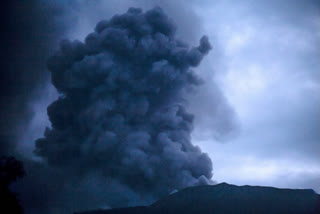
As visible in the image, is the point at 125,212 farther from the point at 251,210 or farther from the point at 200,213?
the point at 251,210

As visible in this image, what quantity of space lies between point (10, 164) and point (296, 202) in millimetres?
34866

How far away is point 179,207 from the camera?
4353 centimetres

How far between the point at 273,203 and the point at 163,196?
14.8m

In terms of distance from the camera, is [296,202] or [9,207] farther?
[296,202]

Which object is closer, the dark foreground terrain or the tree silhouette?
the tree silhouette

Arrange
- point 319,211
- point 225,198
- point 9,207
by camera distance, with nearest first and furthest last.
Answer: point 9,207, point 319,211, point 225,198

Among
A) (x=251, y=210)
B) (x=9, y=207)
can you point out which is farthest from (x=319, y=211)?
(x=9, y=207)

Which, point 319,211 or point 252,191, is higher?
point 252,191

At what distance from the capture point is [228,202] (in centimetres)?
4325

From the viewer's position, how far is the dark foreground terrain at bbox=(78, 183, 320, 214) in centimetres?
4134

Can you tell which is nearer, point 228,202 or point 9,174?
point 9,174

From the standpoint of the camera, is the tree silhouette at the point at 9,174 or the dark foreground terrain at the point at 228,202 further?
the dark foreground terrain at the point at 228,202

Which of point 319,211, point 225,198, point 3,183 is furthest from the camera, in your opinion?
point 225,198

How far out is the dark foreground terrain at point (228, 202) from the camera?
136 feet
